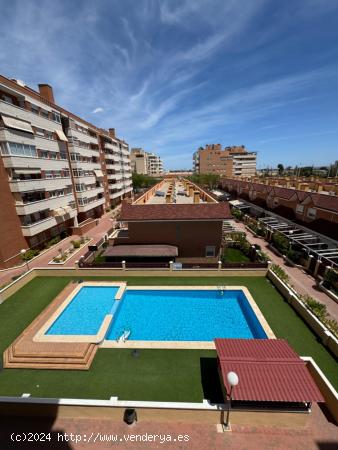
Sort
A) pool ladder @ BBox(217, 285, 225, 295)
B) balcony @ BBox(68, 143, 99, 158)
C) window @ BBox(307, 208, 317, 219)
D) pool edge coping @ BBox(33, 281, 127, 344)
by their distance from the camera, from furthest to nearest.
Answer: balcony @ BBox(68, 143, 99, 158), window @ BBox(307, 208, 317, 219), pool ladder @ BBox(217, 285, 225, 295), pool edge coping @ BBox(33, 281, 127, 344)

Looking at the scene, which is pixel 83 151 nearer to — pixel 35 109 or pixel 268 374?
pixel 35 109

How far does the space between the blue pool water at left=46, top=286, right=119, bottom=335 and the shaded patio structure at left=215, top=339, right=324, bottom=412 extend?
1007 centimetres

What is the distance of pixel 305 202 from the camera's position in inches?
1237

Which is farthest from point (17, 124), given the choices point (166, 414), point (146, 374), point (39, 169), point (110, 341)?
point (166, 414)

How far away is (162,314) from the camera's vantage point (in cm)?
1723

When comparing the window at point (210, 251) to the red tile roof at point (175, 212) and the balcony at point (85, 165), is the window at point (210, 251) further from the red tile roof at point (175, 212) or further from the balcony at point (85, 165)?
the balcony at point (85, 165)

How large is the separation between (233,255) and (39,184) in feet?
93.2

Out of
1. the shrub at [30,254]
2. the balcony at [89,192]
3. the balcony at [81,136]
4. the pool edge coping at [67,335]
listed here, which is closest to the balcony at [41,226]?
the shrub at [30,254]

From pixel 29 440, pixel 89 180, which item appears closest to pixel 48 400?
pixel 29 440

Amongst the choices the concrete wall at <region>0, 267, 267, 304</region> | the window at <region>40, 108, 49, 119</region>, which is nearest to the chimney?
the window at <region>40, 108, 49, 119</region>

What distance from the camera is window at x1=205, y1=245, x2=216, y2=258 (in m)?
24.6

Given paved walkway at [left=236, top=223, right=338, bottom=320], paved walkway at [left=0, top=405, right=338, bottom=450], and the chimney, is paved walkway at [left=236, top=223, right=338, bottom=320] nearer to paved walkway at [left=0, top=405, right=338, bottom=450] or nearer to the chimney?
paved walkway at [left=0, top=405, right=338, bottom=450]

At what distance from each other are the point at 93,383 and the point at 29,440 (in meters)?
3.11

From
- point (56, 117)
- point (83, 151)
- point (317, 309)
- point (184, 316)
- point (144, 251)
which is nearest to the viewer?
point (317, 309)
